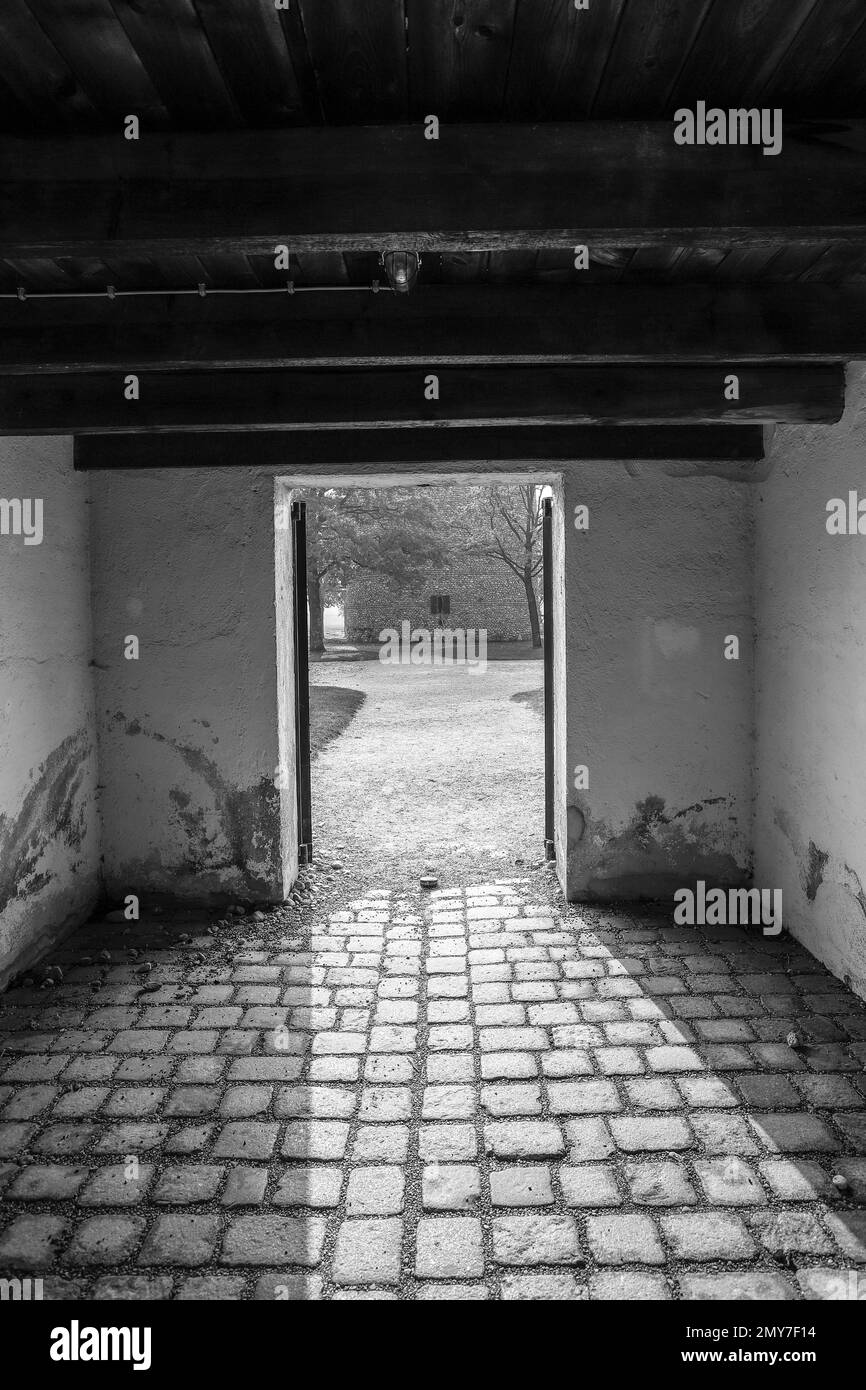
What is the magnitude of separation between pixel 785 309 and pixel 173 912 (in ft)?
15.5

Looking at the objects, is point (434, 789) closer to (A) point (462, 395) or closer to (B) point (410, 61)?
(A) point (462, 395)

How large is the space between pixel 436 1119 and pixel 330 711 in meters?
10.3

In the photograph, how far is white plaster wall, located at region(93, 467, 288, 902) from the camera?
5551 mm

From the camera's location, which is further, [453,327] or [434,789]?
[434,789]

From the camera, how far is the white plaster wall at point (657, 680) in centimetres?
550

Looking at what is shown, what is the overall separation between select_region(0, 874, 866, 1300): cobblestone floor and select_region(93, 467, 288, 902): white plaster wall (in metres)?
0.66

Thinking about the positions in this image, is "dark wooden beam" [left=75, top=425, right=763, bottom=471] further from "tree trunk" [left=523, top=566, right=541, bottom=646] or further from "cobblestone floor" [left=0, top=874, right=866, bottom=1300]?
"tree trunk" [left=523, top=566, right=541, bottom=646]

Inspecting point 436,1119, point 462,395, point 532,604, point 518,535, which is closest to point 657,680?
point 462,395

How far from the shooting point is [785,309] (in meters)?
3.48

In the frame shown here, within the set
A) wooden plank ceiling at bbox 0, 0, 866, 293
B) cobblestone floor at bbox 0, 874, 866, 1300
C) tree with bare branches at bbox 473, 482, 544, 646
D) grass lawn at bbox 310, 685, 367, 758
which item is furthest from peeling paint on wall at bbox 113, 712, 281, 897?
tree with bare branches at bbox 473, 482, 544, 646

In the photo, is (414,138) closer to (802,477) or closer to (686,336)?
(686,336)

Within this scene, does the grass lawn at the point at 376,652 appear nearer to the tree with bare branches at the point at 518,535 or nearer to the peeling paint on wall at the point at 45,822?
the tree with bare branches at the point at 518,535

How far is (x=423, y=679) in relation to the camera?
62.1 feet
